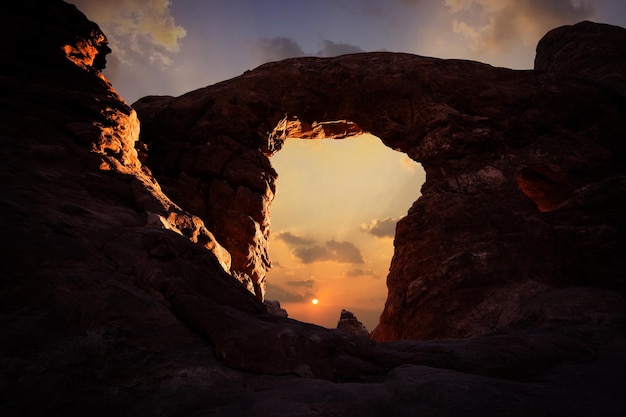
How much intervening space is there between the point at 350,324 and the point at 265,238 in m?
12.4

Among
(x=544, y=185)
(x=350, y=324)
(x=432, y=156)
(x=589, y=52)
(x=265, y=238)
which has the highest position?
(x=589, y=52)

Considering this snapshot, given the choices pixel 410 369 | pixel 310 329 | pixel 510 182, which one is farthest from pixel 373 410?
pixel 510 182

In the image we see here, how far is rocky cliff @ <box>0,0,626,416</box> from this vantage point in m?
3.96

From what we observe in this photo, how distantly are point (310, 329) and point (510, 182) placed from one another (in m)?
12.2

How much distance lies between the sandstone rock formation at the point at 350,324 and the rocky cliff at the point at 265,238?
37.7 ft

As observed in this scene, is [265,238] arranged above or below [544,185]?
below

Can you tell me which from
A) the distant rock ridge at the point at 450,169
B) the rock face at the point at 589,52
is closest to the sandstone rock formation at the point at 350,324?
the distant rock ridge at the point at 450,169

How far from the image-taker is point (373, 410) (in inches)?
140

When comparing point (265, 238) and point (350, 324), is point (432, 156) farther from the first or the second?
point (350, 324)

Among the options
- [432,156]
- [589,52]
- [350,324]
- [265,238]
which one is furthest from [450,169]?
[350,324]

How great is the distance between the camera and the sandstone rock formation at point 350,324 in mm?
25734

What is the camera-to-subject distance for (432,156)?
1611 centimetres

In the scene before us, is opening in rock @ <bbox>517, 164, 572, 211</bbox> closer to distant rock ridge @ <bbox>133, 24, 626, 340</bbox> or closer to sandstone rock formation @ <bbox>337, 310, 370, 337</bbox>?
distant rock ridge @ <bbox>133, 24, 626, 340</bbox>

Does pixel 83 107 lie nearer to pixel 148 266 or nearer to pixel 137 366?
pixel 148 266
